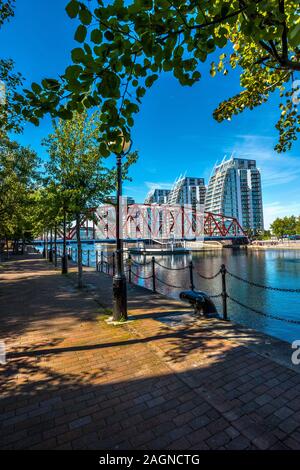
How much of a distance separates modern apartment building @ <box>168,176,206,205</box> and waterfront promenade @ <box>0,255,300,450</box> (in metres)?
179

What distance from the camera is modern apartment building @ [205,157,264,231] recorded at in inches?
5561

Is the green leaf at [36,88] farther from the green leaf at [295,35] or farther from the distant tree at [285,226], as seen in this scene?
the distant tree at [285,226]

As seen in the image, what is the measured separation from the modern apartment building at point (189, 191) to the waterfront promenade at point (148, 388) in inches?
7059

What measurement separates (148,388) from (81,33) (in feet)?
12.1

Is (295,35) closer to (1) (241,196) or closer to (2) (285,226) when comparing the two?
(2) (285,226)

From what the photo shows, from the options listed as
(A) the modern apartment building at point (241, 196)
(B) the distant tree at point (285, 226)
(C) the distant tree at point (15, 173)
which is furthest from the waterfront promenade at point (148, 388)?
(A) the modern apartment building at point (241, 196)

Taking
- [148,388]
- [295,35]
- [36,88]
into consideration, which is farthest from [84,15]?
[148,388]

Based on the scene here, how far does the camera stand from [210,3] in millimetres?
2197

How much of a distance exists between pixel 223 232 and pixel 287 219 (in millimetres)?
26094

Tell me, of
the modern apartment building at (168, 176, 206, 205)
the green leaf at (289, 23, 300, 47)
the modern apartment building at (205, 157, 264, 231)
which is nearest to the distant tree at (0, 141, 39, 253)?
the green leaf at (289, 23, 300, 47)

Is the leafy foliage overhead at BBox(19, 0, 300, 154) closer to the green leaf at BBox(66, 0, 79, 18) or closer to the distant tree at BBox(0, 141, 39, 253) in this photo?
the green leaf at BBox(66, 0, 79, 18)

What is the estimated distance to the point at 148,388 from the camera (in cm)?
299

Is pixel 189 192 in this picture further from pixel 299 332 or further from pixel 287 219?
pixel 299 332
